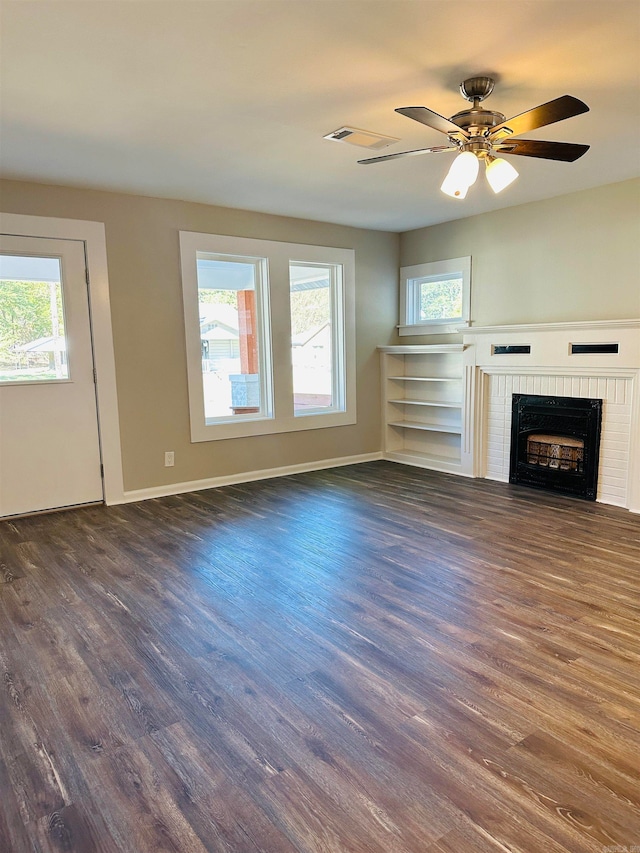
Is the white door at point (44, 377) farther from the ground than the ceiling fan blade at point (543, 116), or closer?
closer

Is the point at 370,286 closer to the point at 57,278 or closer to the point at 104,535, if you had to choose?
the point at 57,278

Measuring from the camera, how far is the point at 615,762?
1.68 metres

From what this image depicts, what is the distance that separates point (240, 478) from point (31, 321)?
225cm

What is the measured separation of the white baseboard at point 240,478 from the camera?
15.6ft

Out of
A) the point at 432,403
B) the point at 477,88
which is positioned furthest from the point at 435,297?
the point at 477,88

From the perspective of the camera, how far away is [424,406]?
6.12 m

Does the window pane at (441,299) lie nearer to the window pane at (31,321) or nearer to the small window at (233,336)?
the small window at (233,336)

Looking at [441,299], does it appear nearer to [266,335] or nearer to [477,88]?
[266,335]

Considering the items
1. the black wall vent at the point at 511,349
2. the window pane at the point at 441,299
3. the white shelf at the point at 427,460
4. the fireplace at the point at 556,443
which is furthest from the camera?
the window pane at the point at 441,299

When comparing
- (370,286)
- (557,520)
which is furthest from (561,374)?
(370,286)

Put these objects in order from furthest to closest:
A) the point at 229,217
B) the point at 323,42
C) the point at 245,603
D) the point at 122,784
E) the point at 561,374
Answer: the point at 229,217 → the point at 561,374 → the point at 245,603 → the point at 323,42 → the point at 122,784

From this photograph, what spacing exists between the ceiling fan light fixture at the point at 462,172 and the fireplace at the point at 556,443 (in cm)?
260

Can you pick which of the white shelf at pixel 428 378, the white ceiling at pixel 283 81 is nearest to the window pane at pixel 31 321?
the white ceiling at pixel 283 81

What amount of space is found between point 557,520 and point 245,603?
249cm
